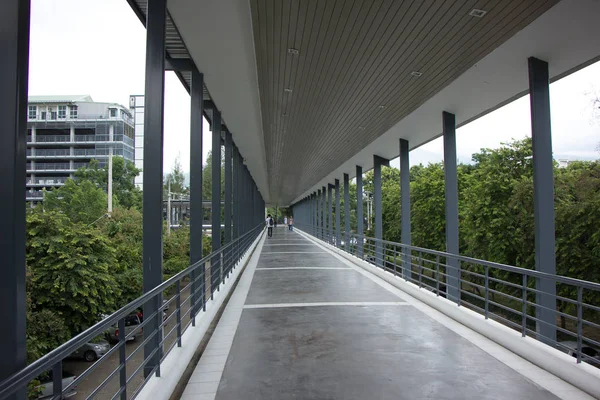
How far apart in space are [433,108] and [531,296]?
333 inches

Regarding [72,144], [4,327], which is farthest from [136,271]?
[72,144]

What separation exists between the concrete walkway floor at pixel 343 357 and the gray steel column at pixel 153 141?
111 centimetres

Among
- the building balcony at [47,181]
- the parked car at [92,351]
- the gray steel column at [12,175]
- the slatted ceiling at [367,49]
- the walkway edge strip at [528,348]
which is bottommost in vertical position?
the parked car at [92,351]

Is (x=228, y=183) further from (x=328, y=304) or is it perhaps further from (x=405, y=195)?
(x=328, y=304)

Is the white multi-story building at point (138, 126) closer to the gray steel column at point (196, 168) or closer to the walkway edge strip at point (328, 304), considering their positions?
the gray steel column at point (196, 168)

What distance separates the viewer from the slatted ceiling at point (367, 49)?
450 centimetres

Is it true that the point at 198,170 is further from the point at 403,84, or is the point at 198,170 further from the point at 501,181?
the point at 501,181

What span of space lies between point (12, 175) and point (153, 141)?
89.2 inches

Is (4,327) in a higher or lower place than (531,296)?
higher

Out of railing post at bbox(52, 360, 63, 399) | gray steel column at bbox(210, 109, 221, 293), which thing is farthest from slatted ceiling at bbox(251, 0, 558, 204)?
railing post at bbox(52, 360, 63, 399)

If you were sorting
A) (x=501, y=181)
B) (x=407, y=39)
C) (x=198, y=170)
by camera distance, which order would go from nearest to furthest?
1. (x=407, y=39)
2. (x=198, y=170)
3. (x=501, y=181)

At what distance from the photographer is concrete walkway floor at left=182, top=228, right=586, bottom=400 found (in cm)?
346

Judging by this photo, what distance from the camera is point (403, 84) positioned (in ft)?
23.1

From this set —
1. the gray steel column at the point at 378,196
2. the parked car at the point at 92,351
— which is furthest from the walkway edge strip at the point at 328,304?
the parked car at the point at 92,351
